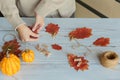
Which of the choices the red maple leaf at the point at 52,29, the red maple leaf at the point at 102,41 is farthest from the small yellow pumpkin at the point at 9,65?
the red maple leaf at the point at 102,41

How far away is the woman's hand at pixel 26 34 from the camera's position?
132 cm

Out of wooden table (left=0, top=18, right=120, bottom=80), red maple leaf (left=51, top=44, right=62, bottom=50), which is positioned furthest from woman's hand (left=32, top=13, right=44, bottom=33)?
red maple leaf (left=51, top=44, right=62, bottom=50)

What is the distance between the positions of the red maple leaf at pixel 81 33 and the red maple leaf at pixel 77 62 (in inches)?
5.2

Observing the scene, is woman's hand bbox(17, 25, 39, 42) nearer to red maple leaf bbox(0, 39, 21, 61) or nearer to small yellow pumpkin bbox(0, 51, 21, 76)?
red maple leaf bbox(0, 39, 21, 61)

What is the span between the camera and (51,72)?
1181 millimetres

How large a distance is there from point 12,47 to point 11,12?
208mm

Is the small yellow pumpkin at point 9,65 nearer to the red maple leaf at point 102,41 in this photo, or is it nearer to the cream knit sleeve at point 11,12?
the cream knit sleeve at point 11,12

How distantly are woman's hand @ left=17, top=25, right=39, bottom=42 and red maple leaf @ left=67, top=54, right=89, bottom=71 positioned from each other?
21cm

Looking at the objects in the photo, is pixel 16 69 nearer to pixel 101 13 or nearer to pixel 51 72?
pixel 51 72

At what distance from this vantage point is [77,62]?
1.22m

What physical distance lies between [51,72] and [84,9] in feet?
4.49

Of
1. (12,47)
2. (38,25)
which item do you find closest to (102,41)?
(38,25)

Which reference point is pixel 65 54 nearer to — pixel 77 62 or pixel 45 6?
pixel 77 62

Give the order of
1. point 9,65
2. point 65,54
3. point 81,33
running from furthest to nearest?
point 81,33 → point 65,54 → point 9,65
